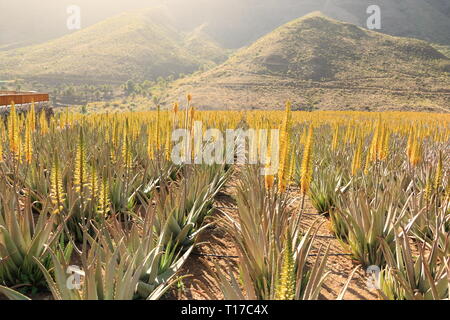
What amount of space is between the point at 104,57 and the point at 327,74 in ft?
220

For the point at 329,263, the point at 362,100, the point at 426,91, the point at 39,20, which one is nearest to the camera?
the point at 329,263

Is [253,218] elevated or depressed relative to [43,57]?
depressed

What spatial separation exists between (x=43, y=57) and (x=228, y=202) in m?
109

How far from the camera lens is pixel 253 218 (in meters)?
2.97

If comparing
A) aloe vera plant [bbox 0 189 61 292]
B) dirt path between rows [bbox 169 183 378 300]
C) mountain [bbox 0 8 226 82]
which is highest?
mountain [bbox 0 8 226 82]

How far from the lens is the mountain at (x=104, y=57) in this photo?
80250mm

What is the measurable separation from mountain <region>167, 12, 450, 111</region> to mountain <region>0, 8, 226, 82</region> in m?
34.8

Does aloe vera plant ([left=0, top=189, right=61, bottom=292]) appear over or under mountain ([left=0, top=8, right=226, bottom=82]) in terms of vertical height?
under

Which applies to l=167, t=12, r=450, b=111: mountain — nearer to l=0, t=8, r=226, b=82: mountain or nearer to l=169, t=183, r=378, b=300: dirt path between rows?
l=0, t=8, r=226, b=82: mountain

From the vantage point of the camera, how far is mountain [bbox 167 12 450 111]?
45469 millimetres

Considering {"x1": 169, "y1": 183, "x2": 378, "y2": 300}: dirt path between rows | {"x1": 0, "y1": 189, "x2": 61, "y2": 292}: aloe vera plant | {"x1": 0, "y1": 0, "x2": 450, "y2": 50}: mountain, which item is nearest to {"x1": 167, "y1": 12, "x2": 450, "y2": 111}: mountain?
{"x1": 169, "y1": 183, "x2": 378, "y2": 300}: dirt path between rows

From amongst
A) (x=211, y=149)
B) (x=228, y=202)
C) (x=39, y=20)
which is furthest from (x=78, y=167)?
(x=39, y=20)

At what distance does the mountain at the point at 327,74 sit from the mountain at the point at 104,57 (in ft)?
114
